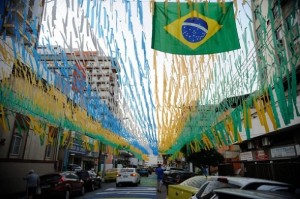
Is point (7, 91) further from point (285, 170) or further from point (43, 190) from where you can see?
point (285, 170)

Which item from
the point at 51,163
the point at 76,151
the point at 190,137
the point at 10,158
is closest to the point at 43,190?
the point at 10,158

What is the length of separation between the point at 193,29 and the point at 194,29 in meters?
0.02

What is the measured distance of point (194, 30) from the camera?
5.83 meters

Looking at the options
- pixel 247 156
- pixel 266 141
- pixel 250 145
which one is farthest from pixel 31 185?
pixel 247 156

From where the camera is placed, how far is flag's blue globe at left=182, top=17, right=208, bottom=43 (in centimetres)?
583

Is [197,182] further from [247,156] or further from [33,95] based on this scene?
[247,156]

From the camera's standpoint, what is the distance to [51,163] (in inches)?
811

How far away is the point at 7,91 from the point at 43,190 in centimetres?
559

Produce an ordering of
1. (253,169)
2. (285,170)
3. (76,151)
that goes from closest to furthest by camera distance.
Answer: (285,170) → (253,169) → (76,151)

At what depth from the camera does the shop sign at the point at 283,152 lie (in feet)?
42.9

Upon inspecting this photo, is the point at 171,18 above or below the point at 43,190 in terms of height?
above

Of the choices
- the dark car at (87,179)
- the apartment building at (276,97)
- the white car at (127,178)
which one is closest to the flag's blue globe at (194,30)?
the apartment building at (276,97)

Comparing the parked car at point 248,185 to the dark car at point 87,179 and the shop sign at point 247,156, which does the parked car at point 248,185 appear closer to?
the dark car at point 87,179

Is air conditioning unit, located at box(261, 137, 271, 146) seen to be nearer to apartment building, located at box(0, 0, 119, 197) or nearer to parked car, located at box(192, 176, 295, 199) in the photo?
apartment building, located at box(0, 0, 119, 197)
